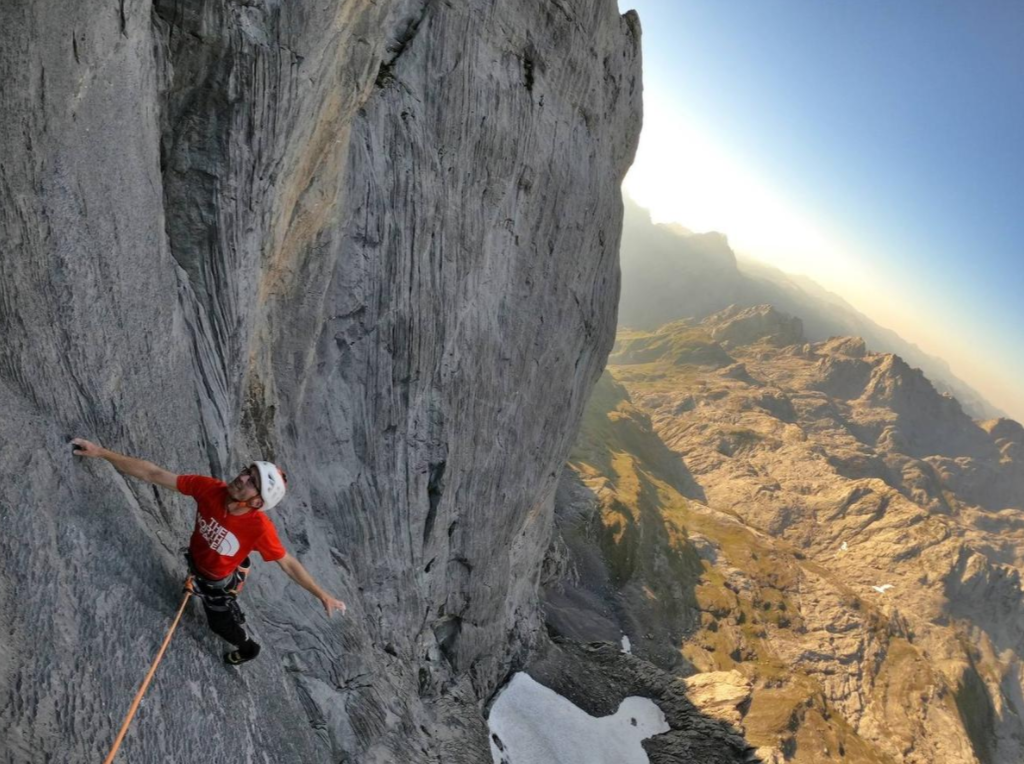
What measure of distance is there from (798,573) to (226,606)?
11001 centimetres

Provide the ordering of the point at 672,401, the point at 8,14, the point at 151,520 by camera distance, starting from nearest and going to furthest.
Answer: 1. the point at 8,14
2. the point at 151,520
3. the point at 672,401

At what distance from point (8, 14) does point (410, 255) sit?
12.6 m

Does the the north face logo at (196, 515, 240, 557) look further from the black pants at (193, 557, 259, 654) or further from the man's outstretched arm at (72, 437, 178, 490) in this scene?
the man's outstretched arm at (72, 437, 178, 490)

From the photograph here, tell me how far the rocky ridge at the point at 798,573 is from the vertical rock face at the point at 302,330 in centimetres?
3086

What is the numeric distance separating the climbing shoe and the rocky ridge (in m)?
42.9

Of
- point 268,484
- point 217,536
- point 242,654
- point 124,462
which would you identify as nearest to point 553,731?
point 242,654

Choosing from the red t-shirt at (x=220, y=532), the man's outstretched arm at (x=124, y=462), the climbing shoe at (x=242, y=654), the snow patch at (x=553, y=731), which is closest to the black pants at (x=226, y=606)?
the climbing shoe at (x=242, y=654)

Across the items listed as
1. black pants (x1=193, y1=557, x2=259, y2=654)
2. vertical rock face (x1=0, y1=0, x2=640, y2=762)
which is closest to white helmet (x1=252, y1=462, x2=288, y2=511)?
black pants (x1=193, y1=557, x2=259, y2=654)

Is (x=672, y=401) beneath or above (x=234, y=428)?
beneath

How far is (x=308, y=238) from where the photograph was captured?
15188 millimetres

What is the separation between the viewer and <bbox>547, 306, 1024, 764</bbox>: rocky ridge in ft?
230

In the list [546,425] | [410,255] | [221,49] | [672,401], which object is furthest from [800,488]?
[221,49]

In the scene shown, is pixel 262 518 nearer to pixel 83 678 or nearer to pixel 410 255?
pixel 83 678

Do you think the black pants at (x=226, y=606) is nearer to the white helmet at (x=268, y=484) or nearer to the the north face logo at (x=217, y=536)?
the the north face logo at (x=217, y=536)
